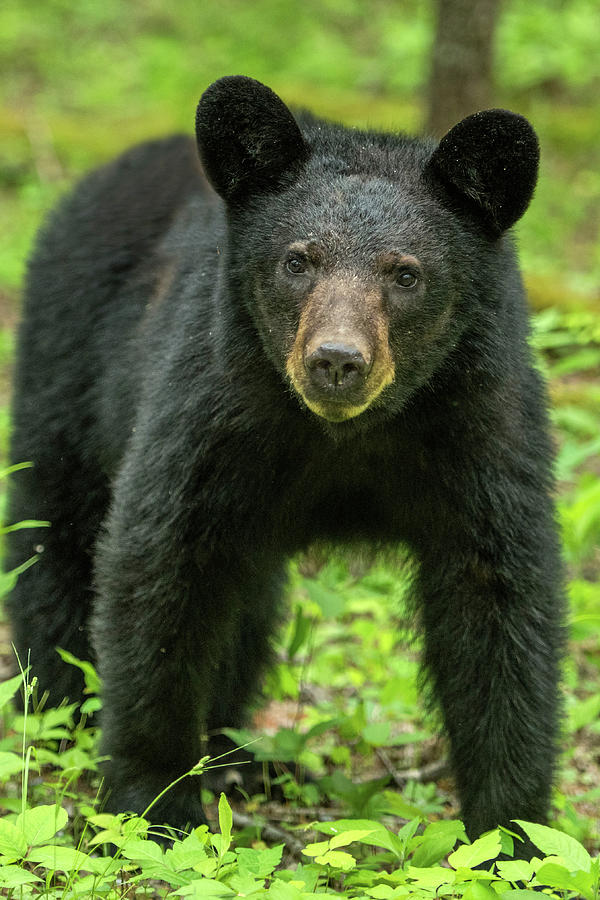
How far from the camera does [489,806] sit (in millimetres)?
3479

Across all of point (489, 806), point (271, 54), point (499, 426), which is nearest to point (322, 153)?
point (499, 426)

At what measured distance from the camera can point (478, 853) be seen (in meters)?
2.48

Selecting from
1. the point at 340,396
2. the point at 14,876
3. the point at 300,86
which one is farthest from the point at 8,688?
the point at 300,86

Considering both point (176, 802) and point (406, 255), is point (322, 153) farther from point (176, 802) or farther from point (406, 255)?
point (176, 802)

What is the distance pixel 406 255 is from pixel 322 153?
0.51 meters

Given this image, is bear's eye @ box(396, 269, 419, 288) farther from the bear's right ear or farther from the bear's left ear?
the bear's right ear

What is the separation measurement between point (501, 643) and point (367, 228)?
1299 mm

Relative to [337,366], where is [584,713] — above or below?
below

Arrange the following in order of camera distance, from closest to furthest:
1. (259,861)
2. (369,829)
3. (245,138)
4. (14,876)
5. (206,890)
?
(206,890) → (14,876) → (259,861) → (369,829) → (245,138)

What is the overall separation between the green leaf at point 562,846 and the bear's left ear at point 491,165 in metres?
1.72

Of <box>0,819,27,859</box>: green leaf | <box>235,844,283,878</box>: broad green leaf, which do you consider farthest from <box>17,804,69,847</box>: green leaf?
<box>235,844,283,878</box>: broad green leaf

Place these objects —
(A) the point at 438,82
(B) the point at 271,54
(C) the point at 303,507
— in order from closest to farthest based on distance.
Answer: (C) the point at 303,507, (A) the point at 438,82, (B) the point at 271,54

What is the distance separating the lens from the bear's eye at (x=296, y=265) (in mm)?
3186

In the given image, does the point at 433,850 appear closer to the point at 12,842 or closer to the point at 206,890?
the point at 206,890
